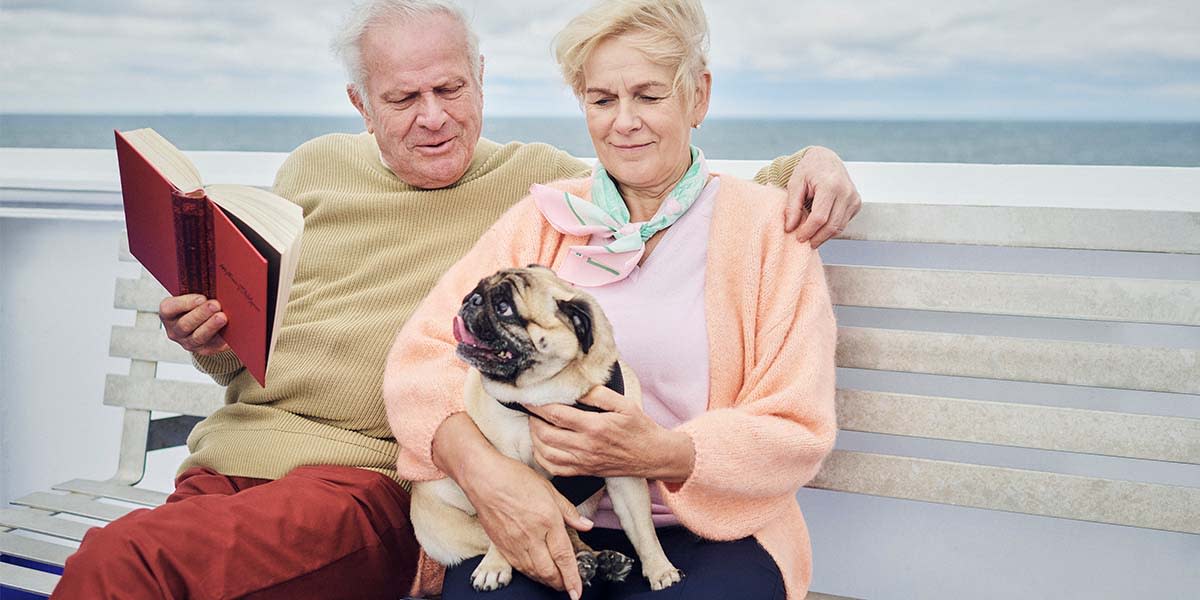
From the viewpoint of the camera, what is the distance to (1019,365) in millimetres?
1716

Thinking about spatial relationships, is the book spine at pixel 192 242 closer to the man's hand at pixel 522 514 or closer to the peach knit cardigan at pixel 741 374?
the peach knit cardigan at pixel 741 374

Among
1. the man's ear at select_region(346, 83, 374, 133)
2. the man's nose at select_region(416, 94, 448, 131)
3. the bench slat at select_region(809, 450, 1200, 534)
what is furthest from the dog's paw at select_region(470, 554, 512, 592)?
the man's ear at select_region(346, 83, 374, 133)

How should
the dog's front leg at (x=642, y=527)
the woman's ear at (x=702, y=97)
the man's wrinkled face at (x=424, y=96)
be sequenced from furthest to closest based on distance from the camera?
1. the man's wrinkled face at (x=424, y=96)
2. the woman's ear at (x=702, y=97)
3. the dog's front leg at (x=642, y=527)

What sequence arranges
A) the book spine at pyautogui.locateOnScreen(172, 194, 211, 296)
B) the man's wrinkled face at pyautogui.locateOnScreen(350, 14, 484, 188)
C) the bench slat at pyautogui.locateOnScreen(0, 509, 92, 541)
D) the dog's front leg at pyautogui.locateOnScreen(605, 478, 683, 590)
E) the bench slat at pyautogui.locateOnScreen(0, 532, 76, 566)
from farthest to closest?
1. the bench slat at pyautogui.locateOnScreen(0, 509, 92, 541)
2. the bench slat at pyautogui.locateOnScreen(0, 532, 76, 566)
3. the man's wrinkled face at pyautogui.locateOnScreen(350, 14, 484, 188)
4. the book spine at pyautogui.locateOnScreen(172, 194, 211, 296)
5. the dog's front leg at pyautogui.locateOnScreen(605, 478, 683, 590)

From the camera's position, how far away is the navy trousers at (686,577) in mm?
1253

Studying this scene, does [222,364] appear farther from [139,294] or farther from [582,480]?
[582,480]

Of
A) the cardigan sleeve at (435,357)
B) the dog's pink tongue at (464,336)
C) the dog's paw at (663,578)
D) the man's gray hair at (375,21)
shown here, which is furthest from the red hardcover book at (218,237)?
the dog's paw at (663,578)

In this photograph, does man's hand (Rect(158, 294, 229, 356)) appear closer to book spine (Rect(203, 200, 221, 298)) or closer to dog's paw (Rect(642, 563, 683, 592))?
book spine (Rect(203, 200, 221, 298))

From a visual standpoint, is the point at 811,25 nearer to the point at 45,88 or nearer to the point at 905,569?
the point at 905,569

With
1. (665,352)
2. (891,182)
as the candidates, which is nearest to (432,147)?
(665,352)

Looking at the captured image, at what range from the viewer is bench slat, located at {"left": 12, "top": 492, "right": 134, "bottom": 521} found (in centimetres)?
205

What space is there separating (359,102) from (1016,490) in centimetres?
153

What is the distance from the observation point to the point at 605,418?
1209 mm

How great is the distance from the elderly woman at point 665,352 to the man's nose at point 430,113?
348 mm
